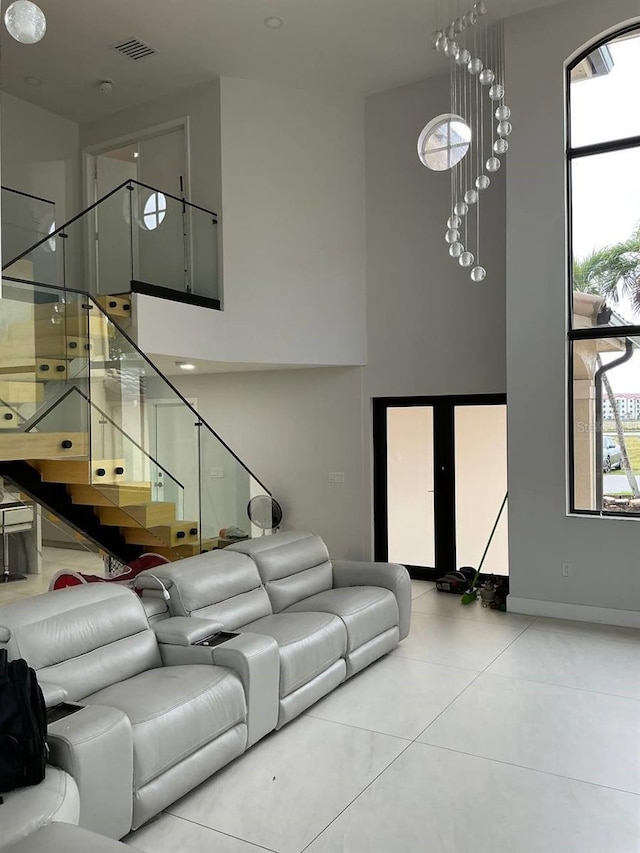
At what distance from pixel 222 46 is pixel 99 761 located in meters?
6.23

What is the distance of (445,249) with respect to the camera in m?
7.60

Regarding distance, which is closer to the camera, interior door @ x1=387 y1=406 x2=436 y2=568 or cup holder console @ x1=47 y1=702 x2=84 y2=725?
cup holder console @ x1=47 y1=702 x2=84 y2=725

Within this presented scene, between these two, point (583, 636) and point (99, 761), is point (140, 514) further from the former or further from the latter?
point (583, 636)

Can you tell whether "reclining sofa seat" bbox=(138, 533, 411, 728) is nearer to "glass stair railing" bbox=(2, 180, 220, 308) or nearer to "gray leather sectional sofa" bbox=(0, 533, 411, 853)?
"gray leather sectional sofa" bbox=(0, 533, 411, 853)

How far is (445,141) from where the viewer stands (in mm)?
4605

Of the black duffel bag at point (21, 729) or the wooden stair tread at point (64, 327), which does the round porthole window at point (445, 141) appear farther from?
the black duffel bag at point (21, 729)

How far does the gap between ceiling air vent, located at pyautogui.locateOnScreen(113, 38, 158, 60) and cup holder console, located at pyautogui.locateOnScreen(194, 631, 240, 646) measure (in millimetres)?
5541

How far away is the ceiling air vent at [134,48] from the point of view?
671 cm

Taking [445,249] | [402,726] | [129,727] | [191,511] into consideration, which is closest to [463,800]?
[402,726]

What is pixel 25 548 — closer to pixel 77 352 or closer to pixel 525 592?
pixel 77 352

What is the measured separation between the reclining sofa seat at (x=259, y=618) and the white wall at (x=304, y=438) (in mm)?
3407

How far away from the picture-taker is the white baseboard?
5930 millimetres

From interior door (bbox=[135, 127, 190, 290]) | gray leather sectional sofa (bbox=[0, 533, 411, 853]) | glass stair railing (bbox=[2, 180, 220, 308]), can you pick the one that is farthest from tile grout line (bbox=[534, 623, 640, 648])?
interior door (bbox=[135, 127, 190, 290])

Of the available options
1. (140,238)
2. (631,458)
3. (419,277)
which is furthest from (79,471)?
(631,458)
